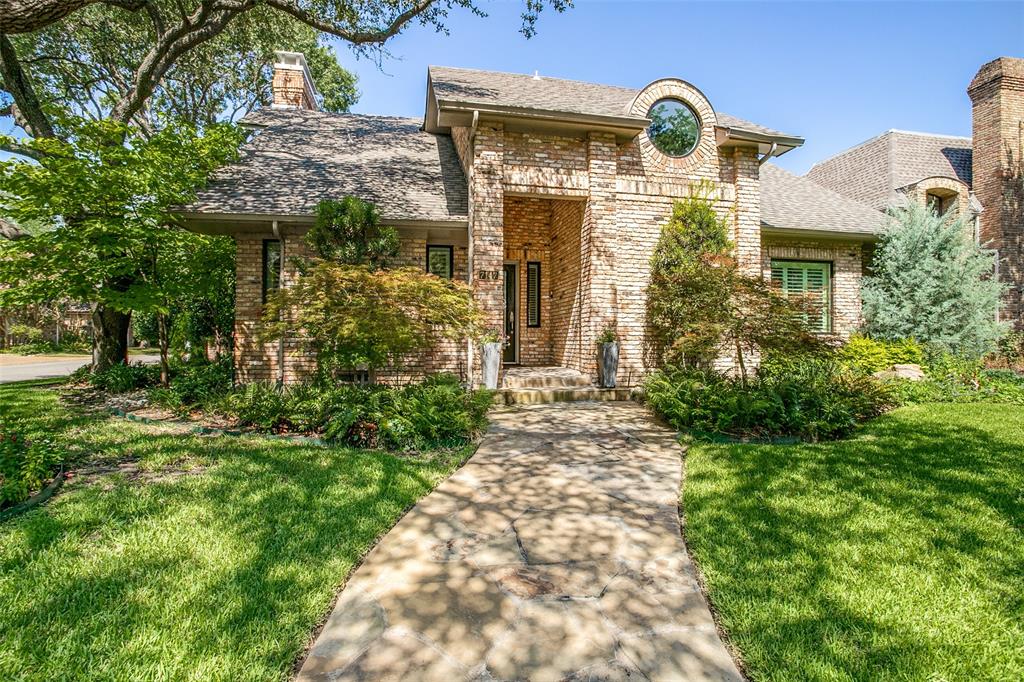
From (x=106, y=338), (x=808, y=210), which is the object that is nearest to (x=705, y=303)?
(x=808, y=210)

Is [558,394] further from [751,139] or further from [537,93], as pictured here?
[751,139]

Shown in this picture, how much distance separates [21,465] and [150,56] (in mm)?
10223

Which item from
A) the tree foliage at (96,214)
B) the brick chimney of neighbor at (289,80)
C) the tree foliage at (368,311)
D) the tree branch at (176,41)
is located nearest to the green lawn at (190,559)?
the tree foliage at (368,311)

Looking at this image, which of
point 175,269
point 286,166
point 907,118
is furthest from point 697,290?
point 907,118

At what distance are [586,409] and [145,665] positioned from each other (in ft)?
21.1

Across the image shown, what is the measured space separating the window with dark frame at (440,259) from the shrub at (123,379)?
6.00m

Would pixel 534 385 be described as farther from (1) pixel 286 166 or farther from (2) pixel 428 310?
(1) pixel 286 166

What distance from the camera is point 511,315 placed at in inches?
456

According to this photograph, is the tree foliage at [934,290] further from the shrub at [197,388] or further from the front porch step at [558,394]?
the shrub at [197,388]

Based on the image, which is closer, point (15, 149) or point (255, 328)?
point (255, 328)

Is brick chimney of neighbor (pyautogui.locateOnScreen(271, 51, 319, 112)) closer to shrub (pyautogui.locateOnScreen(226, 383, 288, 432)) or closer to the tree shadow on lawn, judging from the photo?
shrub (pyautogui.locateOnScreen(226, 383, 288, 432))

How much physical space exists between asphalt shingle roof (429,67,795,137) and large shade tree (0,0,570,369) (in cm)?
126

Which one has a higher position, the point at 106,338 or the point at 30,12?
the point at 30,12

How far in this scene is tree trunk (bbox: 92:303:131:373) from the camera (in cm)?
1002
